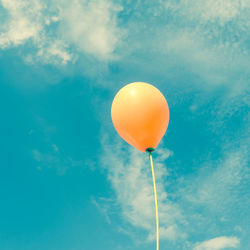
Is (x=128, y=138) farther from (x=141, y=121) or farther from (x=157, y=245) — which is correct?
(x=157, y=245)

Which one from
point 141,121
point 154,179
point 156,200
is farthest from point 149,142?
point 156,200

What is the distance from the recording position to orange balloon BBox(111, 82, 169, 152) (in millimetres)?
6199

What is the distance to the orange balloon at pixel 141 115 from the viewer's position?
620 cm

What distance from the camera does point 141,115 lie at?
6.17 metres

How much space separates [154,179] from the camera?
5.64 meters

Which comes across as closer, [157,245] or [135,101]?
[157,245]

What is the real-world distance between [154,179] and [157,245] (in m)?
1.26

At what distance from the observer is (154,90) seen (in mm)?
6684

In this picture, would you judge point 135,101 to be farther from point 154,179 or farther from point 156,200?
point 156,200

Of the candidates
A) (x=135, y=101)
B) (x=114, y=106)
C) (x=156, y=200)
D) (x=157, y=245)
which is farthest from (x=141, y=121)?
(x=157, y=245)

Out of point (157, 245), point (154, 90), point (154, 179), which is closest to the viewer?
point (157, 245)

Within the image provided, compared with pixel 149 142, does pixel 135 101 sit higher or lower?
higher

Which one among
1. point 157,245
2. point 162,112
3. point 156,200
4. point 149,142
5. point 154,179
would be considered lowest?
point 157,245

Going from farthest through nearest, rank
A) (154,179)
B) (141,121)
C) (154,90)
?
1. (154,90)
2. (141,121)
3. (154,179)
